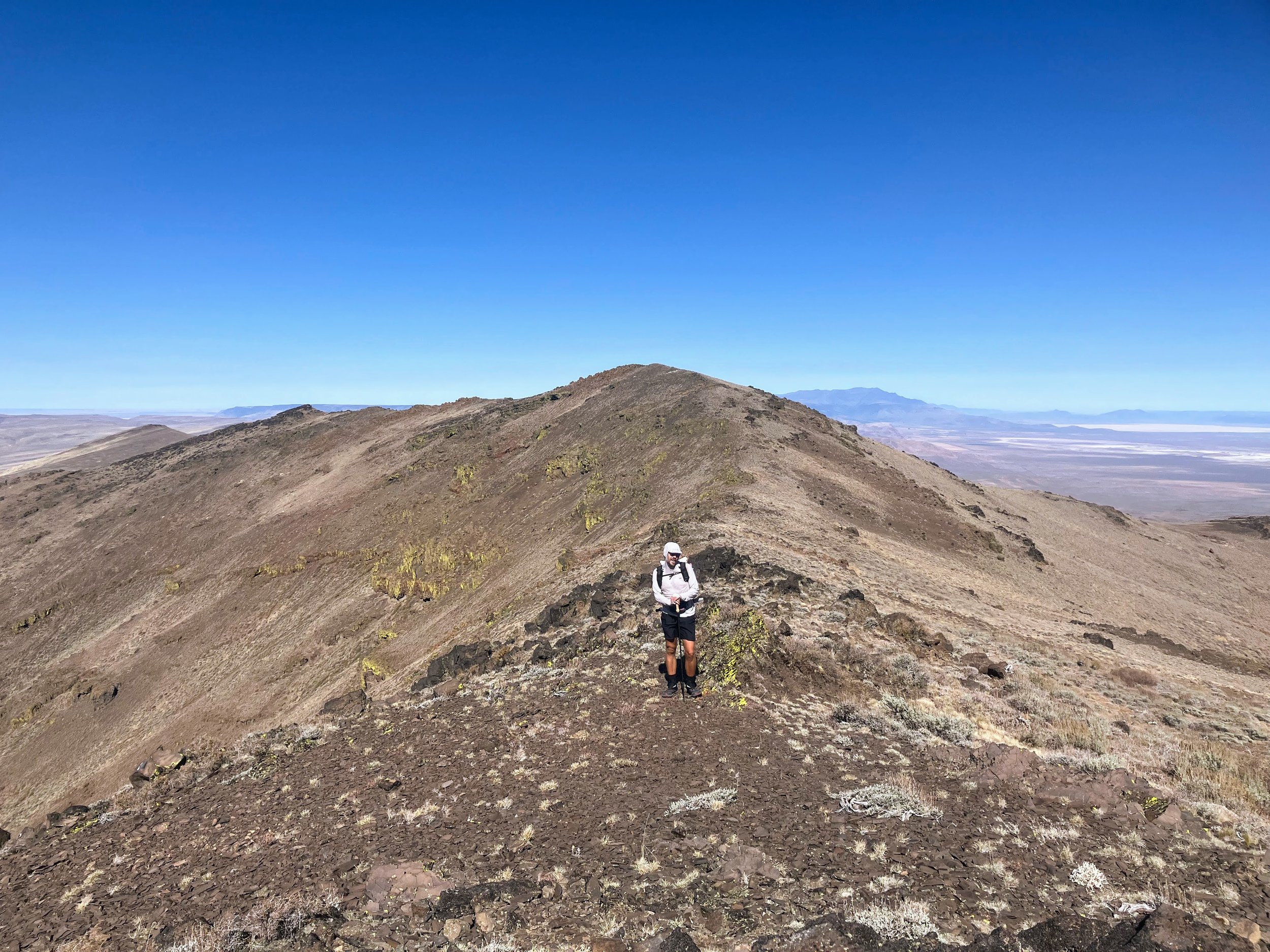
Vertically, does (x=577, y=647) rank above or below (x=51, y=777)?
above

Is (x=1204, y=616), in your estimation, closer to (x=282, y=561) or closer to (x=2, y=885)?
(x=2, y=885)

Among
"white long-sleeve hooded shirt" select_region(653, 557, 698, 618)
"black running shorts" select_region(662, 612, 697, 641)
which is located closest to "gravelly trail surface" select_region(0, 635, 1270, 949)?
"black running shorts" select_region(662, 612, 697, 641)

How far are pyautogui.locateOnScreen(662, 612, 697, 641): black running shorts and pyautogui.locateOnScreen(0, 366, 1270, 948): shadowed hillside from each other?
1163 millimetres

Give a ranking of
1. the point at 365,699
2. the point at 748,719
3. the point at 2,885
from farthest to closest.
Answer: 1. the point at 365,699
2. the point at 748,719
3. the point at 2,885

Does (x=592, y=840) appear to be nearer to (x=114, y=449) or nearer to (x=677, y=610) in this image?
(x=677, y=610)

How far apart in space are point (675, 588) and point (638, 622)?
12.4 ft

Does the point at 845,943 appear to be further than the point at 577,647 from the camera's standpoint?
No

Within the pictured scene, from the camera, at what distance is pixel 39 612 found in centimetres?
3553

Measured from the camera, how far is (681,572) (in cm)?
974

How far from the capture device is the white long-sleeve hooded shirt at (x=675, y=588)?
9633mm

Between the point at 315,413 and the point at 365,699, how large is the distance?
235ft

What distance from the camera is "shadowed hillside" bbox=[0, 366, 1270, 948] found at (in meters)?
7.89

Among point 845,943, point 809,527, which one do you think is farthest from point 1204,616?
point 845,943

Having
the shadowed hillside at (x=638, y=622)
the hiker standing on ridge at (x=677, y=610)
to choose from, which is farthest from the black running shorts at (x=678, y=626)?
the shadowed hillside at (x=638, y=622)
